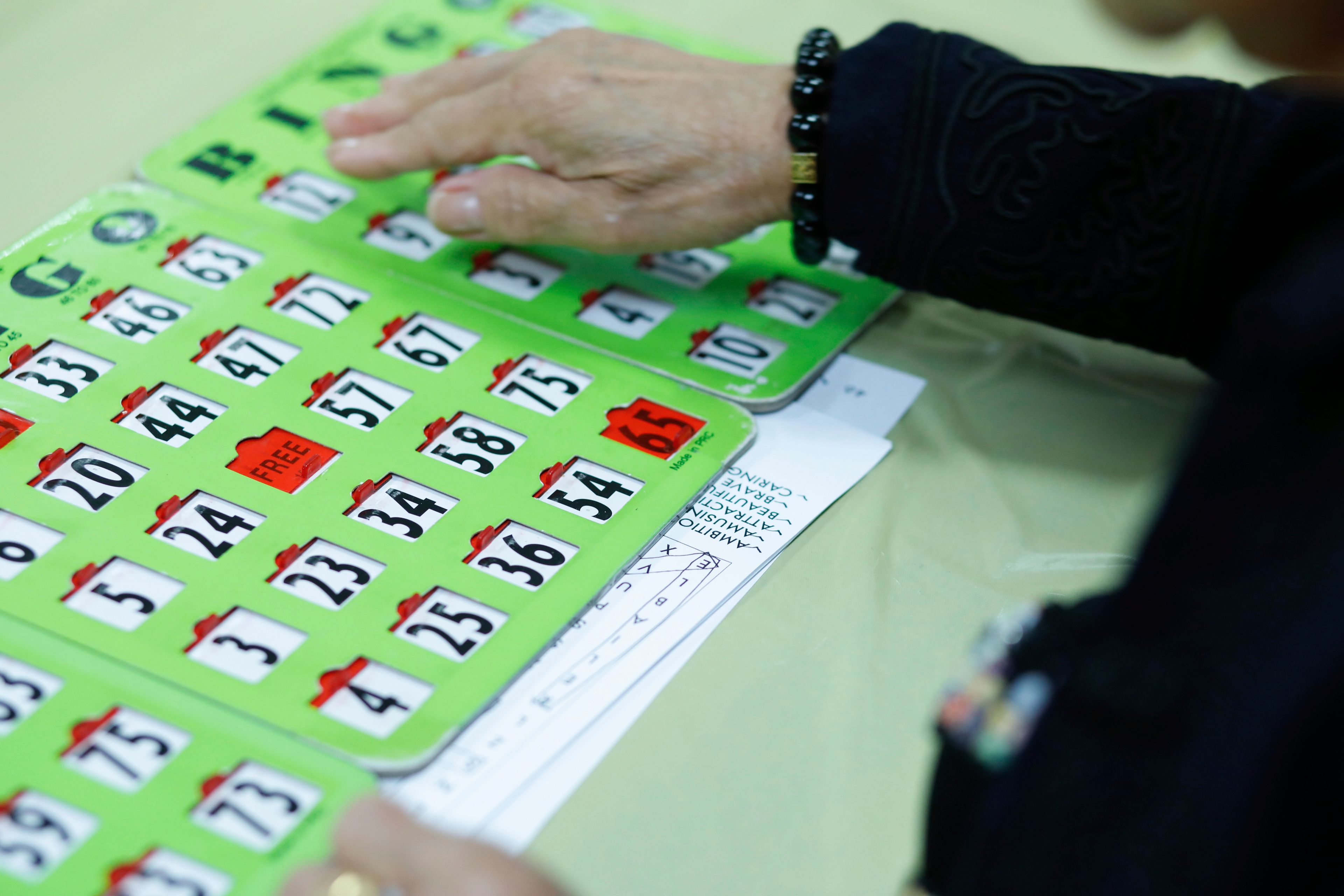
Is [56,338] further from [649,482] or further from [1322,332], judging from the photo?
[1322,332]

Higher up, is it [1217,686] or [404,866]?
[1217,686]

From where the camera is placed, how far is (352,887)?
48 centimetres

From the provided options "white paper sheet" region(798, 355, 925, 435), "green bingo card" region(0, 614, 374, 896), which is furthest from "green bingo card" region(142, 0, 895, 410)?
"green bingo card" region(0, 614, 374, 896)

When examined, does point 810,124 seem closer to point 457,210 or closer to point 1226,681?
point 457,210

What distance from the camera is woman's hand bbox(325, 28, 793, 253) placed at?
0.77 m

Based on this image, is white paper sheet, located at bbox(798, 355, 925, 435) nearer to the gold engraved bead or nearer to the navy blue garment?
the gold engraved bead

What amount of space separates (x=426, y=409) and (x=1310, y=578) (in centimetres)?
46

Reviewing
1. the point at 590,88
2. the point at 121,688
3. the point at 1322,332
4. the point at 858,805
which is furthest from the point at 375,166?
the point at 1322,332

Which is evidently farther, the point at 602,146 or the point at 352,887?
the point at 602,146

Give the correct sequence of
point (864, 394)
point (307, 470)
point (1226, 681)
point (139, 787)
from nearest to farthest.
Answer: point (1226, 681), point (139, 787), point (307, 470), point (864, 394)

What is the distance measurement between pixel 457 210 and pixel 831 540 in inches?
12.0

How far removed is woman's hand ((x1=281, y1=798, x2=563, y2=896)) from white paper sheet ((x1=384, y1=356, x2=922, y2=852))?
0.23 feet

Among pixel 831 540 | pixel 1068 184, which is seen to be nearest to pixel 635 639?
pixel 831 540

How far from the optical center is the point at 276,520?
0.66 m
